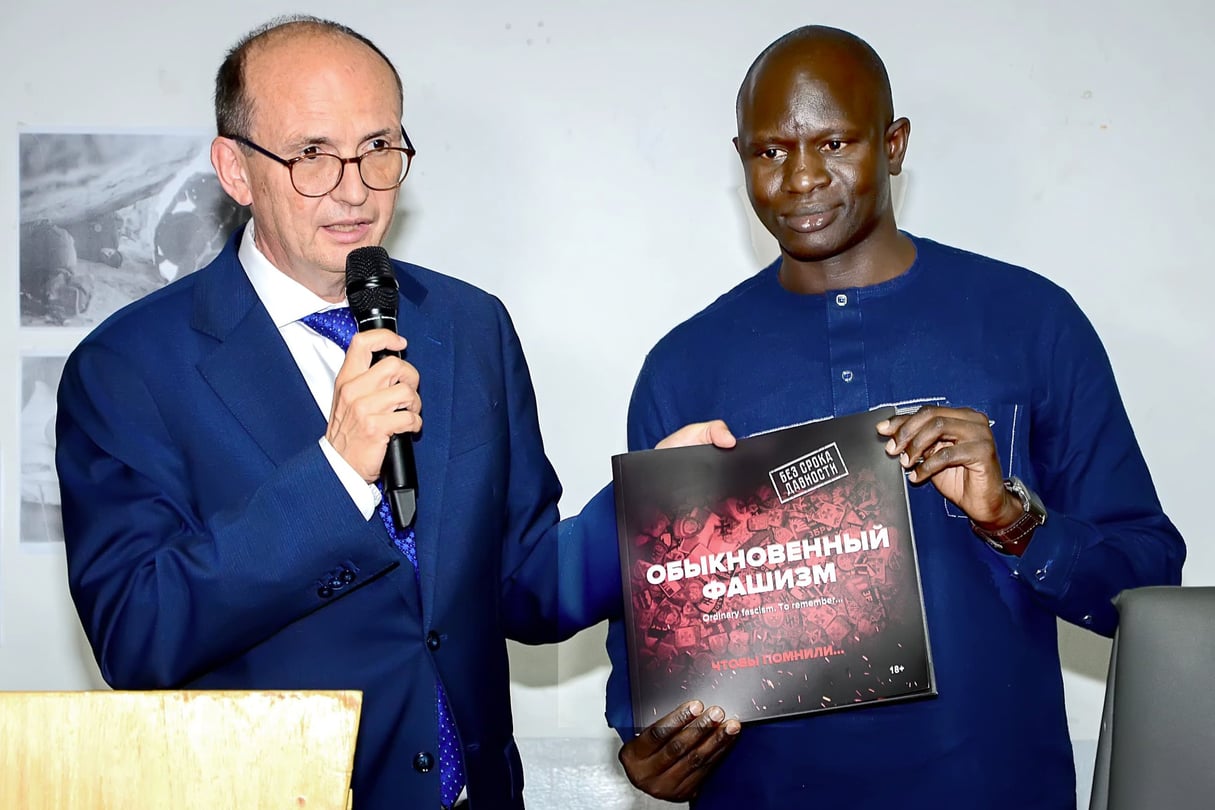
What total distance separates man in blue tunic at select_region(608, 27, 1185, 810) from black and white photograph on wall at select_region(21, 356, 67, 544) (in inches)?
72.1

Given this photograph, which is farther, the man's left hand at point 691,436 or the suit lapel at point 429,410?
the man's left hand at point 691,436

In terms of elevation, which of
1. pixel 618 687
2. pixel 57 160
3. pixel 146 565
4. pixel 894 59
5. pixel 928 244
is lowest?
pixel 618 687

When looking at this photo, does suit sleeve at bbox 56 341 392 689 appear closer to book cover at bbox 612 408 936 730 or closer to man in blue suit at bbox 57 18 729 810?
man in blue suit at bbox 57 18 729 810

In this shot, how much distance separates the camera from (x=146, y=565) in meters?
1.75

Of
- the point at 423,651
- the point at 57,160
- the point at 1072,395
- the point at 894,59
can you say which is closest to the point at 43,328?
the point at 57,160

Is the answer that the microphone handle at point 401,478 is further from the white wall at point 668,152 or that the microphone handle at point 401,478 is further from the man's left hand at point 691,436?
the white wall at point 668,152

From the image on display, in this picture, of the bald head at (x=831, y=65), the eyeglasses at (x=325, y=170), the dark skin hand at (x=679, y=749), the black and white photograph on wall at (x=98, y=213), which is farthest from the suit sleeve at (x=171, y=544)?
the black and white photograph on wall at (x=98, y=213)

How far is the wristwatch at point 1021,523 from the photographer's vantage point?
193cm

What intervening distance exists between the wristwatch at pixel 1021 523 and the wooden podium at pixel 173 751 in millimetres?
1122

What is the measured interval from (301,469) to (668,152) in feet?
6.18

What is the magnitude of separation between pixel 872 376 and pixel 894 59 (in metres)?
1.49

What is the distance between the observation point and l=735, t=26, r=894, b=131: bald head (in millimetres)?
2150

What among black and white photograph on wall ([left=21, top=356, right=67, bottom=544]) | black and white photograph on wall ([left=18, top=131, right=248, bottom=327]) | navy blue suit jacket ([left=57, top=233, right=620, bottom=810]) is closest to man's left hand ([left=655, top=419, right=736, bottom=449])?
navy blue suit jacket ([left=57, top=233, right=620, bottom=810])

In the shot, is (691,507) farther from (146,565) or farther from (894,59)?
(894,59)
